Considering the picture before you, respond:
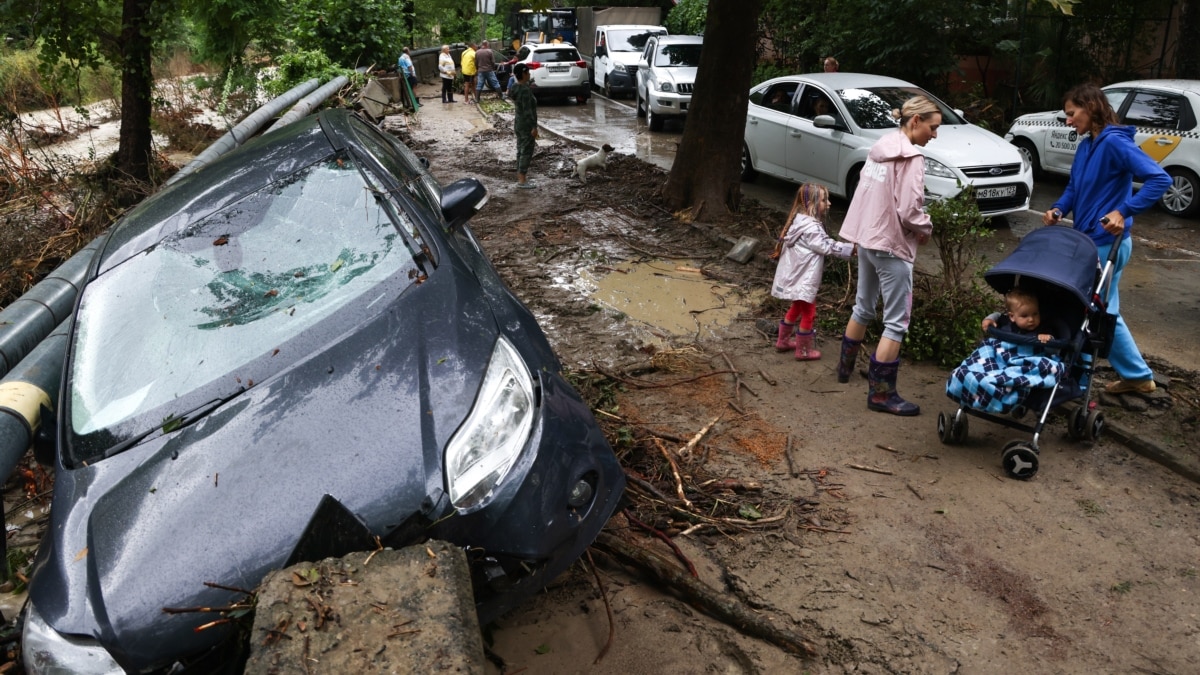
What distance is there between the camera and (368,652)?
2.59 meters

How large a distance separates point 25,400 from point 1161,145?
11811 mm

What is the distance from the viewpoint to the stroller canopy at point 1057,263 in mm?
4992

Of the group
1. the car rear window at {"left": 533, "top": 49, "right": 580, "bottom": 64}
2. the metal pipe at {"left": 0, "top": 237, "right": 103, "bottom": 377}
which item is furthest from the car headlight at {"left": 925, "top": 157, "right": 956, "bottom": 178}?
the car rear window at {"left": 533, "top": 49, "right": 580, "bottom": 64}

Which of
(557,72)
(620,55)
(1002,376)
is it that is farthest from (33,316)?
(620,55)

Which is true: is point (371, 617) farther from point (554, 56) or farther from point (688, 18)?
point (688, 18)

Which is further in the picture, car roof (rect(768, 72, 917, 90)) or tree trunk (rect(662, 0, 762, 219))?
car roof (rect(768, 72, 917, 90))

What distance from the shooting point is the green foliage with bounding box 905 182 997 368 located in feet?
21.8

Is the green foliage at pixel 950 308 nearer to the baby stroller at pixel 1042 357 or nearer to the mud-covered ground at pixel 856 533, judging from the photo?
the mud-covered ground at pixel 856 533

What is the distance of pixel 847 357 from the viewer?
633 cm

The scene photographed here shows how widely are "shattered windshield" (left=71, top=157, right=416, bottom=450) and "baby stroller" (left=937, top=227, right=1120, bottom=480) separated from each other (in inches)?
126

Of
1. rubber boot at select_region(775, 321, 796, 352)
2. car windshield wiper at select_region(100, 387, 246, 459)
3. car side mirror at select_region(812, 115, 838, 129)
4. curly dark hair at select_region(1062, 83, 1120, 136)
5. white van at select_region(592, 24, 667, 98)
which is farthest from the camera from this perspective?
white van at select_region(592, 24, 667, 98)

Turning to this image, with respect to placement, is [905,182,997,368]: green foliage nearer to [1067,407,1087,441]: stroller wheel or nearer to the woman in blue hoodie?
the woman in blue hoodie

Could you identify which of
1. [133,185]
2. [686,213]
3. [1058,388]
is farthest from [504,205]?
[1058,388]

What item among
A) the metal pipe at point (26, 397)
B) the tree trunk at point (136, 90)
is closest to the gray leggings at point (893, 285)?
the metal pipe at point (26, 397)
